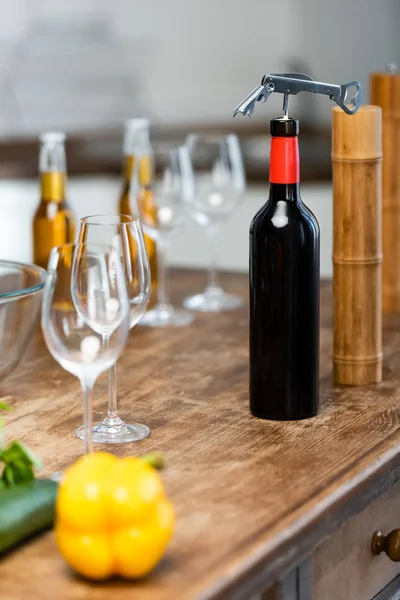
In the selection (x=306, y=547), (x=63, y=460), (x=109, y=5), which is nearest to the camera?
(x=306, y=547)

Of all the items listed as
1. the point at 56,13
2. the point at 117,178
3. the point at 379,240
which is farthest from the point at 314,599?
the point at 56,13

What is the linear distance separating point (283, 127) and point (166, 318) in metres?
0.60

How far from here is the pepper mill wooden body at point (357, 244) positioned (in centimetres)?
120

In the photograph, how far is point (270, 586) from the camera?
2.82ft

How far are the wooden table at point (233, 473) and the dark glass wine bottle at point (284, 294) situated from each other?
34 mm

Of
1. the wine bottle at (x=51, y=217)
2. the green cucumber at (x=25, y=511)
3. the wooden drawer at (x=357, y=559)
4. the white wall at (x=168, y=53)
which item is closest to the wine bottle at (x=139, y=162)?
the wine bottle at (x=51, y=217)

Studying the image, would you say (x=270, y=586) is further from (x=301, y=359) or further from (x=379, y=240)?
(x=379, y=240)

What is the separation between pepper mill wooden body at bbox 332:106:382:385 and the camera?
1.20m

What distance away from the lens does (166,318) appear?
1587 millimetres

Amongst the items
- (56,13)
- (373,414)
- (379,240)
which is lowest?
(373,414)

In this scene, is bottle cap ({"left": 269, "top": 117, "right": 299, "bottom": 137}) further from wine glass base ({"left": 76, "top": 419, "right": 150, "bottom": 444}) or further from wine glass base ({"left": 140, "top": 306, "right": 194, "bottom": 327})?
wine glass base ({"left": 140, "top": 306, "right": 194, "bottom": 327})

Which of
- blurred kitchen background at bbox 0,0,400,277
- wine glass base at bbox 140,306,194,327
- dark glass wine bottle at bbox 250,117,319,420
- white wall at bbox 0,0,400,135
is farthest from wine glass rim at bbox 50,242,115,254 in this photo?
white wall at bbox 0,0,400,135

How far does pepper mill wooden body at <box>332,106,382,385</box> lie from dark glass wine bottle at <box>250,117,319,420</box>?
151 millimetres

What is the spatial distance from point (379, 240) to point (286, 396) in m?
0.26
